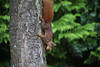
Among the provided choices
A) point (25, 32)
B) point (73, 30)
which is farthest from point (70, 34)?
point (25, 32)

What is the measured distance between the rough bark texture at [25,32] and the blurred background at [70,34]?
1.14 m

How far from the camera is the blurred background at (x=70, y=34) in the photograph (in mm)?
3842

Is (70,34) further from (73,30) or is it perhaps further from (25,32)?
(25,32)

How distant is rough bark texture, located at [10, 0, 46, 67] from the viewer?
223 cm

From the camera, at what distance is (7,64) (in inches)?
150

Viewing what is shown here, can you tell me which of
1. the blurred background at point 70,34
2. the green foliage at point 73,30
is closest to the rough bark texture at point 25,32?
the blurred background at point 70,34

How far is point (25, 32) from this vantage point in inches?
88.4

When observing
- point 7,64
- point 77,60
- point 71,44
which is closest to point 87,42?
point 71,44

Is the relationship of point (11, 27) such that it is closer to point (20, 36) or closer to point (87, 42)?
point (20, 36)

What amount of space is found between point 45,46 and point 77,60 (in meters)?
3.12

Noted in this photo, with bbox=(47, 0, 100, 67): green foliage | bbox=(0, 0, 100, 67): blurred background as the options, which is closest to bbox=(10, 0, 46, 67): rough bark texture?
bbox=(0, 0, 100, 67): blurred background

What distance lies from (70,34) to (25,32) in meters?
1.78

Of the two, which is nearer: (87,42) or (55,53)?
(55,53)

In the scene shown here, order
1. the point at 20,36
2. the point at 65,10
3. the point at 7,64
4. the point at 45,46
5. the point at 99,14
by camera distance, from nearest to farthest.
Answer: the point at 20,36 → the point at 45,46 → the point at 7,64 → the point at 65,10 → the point at 99,14
